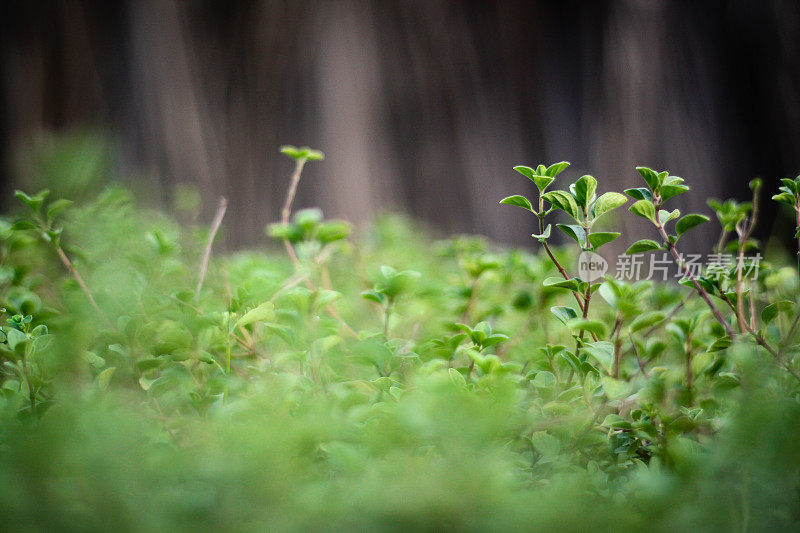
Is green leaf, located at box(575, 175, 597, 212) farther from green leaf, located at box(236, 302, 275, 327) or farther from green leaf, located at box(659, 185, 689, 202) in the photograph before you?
green leaf, located at box(236, 302, 275, 327)

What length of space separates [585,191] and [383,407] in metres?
0.29

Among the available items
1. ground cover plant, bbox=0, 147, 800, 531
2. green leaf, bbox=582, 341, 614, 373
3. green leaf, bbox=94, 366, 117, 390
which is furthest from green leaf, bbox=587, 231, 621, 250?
green leaf, bbox=94, 366, 117, 390

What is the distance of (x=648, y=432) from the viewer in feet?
1.45

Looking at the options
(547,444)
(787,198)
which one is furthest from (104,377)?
(787,198)

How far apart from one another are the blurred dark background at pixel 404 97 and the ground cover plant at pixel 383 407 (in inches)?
73.6

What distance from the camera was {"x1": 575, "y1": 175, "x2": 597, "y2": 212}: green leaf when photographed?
49 cm

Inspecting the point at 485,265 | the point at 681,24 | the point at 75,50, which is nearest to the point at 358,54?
the point at 75,50

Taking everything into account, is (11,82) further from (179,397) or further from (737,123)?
(737,123)

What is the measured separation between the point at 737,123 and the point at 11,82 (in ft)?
11.4

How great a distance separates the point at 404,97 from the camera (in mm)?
2953

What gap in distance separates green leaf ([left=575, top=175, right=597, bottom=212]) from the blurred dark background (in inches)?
75.3

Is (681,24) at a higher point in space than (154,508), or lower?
higher

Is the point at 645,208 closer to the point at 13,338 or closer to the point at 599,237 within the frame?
the point at 599,237

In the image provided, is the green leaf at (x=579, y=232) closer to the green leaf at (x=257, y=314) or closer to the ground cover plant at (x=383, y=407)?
the ground cover plant at (x=383, y=407)
